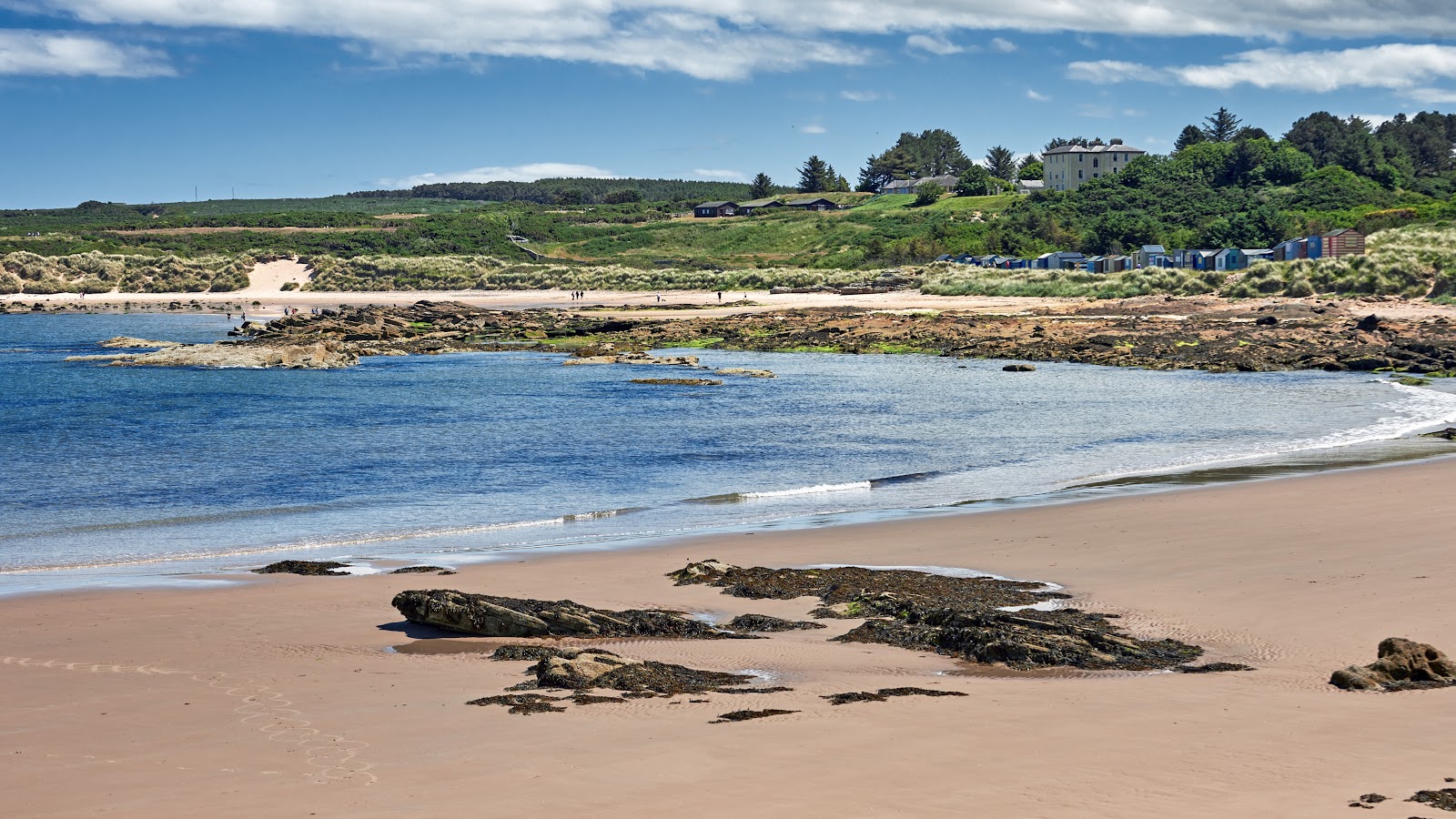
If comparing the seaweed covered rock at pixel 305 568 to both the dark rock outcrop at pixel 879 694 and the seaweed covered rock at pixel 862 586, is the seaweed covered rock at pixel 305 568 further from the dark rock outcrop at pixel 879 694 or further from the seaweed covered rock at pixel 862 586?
the dark rock outcrop at pixel 879 694

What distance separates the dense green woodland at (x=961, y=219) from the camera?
322 feet

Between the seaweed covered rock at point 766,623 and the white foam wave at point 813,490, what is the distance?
29.3 feet

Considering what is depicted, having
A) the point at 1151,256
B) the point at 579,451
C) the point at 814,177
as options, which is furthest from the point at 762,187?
the point at 579,451

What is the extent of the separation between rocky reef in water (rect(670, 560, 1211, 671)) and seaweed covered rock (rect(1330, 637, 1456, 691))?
4.41 feet

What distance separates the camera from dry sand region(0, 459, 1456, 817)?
664cm

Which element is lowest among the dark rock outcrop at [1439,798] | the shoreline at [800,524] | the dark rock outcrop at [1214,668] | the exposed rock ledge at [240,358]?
the shoreline at [800,524]

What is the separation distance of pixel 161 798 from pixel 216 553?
1025 cm

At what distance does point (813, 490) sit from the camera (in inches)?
829

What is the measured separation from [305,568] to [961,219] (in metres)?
113

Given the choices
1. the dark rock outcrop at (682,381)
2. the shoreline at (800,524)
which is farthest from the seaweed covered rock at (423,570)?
the dark rock outcrop at (682,381)

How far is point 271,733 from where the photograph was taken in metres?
7.96

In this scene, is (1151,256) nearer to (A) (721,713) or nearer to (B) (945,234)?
(B) (945,234)

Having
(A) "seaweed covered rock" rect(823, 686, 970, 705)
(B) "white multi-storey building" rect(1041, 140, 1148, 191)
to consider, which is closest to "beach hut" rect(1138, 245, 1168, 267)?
(B) "white multi-storey building" rect(1041, 140, 1148, 191)

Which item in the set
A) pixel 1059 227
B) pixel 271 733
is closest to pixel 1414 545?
pixel 271 733
